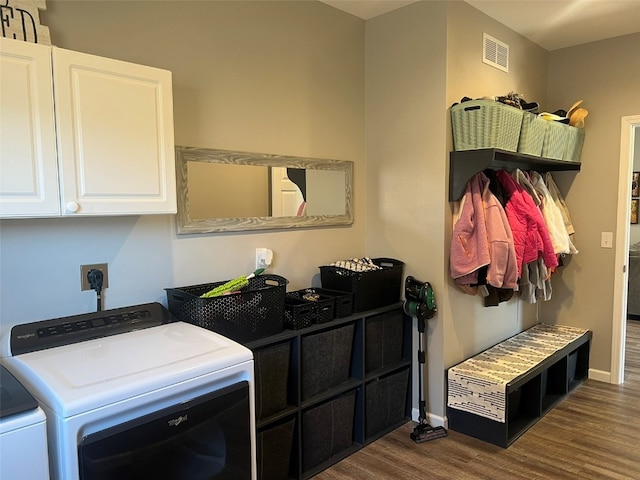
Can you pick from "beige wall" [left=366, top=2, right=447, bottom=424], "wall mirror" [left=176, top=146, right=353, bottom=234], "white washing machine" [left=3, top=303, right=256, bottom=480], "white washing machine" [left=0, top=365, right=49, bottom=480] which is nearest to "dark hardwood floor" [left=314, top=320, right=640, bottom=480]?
"beige wall" [left=366, top=2, right=447, bottom=424]

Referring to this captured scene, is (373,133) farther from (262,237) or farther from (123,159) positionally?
(123,159)

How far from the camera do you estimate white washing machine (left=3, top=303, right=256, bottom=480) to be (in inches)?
54.1

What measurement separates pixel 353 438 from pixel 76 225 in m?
1.90

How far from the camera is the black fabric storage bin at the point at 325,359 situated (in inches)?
98.3

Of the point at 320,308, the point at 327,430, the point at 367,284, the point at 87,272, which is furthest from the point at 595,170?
the point at 87,272

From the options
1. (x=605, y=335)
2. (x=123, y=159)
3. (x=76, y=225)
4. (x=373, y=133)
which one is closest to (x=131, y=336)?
(x=76, y=225)

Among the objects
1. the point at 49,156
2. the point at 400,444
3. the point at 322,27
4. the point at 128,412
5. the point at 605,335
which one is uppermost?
the point at 322,27

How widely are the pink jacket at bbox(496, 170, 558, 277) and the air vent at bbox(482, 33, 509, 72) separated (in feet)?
2.45

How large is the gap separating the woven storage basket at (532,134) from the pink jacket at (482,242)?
40cm

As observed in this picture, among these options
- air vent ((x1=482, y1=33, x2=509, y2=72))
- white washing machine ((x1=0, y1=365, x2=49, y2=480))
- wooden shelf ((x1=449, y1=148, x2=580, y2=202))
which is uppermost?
air vent ((x1=482, y1=33, x2=509, y2=72))

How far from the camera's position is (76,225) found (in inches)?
78.7

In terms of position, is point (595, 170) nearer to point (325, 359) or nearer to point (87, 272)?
point (325, 359)

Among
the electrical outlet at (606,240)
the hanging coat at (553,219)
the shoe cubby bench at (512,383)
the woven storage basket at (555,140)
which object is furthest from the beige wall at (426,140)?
the electrical outlet at (606,240)

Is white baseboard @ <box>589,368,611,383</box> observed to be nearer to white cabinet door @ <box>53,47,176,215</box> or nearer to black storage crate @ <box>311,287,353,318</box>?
black storage crate @ <box>311,287,353,318</box>
